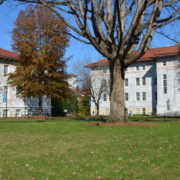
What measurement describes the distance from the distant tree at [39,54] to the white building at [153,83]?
1595 centimetres

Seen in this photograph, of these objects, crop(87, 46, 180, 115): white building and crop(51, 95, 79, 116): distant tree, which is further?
crop(51, 95, 79, 116): distant tree

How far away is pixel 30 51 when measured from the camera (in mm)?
35688

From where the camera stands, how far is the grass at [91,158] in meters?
6.96

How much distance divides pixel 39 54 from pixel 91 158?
94.1ft

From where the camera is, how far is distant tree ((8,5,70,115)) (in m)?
35.5

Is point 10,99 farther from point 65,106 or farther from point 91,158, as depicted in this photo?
point 91,158

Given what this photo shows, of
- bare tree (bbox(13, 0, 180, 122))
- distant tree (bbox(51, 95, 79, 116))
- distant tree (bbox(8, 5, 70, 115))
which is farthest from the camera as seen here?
distant tree (bbox(51, 95, 79, 116))

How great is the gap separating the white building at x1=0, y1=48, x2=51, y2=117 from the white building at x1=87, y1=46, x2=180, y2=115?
11992 millimetres

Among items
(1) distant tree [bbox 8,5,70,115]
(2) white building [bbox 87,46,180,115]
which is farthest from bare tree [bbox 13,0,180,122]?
(2) white building [bbox 87,46,180,115]

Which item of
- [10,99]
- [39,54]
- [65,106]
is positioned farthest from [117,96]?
[65,106]

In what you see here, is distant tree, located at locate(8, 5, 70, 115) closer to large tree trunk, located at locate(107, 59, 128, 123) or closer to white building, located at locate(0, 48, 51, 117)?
white building, located at locate(0, 48, 51, 117)

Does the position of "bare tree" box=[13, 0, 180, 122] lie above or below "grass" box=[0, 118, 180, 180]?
above

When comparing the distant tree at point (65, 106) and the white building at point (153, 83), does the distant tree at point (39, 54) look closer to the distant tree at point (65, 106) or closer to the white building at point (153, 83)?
the white building at point (153, 83)

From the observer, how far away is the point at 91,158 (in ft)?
27.9
